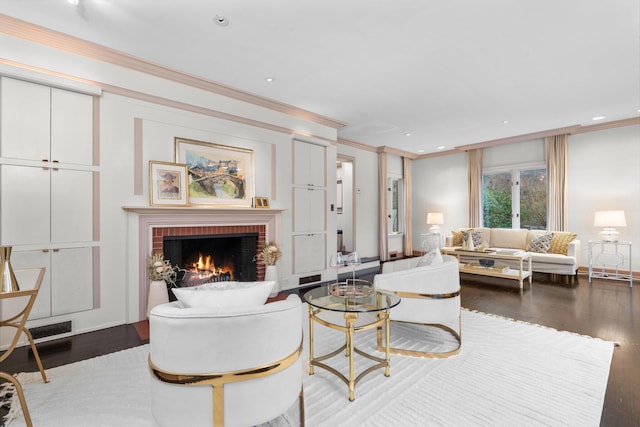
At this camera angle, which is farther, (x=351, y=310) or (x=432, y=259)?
(x=432, y=259)

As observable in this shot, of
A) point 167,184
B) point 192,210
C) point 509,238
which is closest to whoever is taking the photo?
point 167,184

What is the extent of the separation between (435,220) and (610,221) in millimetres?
3208

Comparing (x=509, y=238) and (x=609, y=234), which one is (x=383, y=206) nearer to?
(x=509, y=238)

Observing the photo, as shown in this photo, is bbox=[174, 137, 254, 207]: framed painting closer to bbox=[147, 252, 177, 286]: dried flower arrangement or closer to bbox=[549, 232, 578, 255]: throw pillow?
bbox=[147, 252, 177, 286]: dried flower arrangement

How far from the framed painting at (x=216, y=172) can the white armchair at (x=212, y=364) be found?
2694 mm

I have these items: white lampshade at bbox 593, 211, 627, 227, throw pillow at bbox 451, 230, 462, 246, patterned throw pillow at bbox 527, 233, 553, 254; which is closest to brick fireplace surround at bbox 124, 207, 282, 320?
throw pillow at bbox 451, 230, 462, 246

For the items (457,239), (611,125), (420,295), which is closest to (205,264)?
(420,295)

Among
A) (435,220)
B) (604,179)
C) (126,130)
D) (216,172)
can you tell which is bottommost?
(435,220)

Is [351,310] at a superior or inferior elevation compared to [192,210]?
inferior

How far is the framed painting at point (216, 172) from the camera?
367 centimetres

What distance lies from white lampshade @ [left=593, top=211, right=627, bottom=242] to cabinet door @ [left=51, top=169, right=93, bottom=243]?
23.9 feet

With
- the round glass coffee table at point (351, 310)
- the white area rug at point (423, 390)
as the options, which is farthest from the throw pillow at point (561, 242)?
the round glass coffee table at point (351, 310)

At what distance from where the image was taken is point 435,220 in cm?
755

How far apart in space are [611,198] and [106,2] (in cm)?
785
